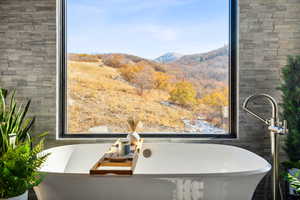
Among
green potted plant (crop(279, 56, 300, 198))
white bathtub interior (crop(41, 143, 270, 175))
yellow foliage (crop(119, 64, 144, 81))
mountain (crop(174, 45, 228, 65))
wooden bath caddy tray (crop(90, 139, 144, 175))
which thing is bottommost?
white bathtub interior (crop(41, 143, 270, 175))

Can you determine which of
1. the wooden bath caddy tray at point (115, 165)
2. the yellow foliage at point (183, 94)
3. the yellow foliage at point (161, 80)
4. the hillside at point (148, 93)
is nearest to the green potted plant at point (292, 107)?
the hillside at point (148, 93)

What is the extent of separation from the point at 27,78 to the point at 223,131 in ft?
7.41

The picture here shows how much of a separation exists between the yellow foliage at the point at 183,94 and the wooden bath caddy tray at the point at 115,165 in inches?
36.8

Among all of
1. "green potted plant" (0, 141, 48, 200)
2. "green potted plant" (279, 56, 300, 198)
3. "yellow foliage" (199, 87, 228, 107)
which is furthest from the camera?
"yellow foliage" (199, 87, 228, 107)

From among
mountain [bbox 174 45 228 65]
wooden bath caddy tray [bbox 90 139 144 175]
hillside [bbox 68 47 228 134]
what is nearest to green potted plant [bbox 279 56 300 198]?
hillside [bbox 68 47 228 134]

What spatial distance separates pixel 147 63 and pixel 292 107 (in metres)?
1.55

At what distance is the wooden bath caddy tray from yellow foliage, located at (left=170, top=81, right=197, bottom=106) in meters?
0.94

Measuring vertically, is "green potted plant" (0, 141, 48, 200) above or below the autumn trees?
below

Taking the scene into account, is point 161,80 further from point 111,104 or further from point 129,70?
point 111,104

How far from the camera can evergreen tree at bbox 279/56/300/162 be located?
7.32ft

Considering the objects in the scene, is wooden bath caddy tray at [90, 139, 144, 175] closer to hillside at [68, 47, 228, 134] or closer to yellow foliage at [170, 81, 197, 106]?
hillside at [68, 47, 228, 134]

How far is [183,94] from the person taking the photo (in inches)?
107

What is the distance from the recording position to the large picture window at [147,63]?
272cm

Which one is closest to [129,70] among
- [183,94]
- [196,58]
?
[183,94]
